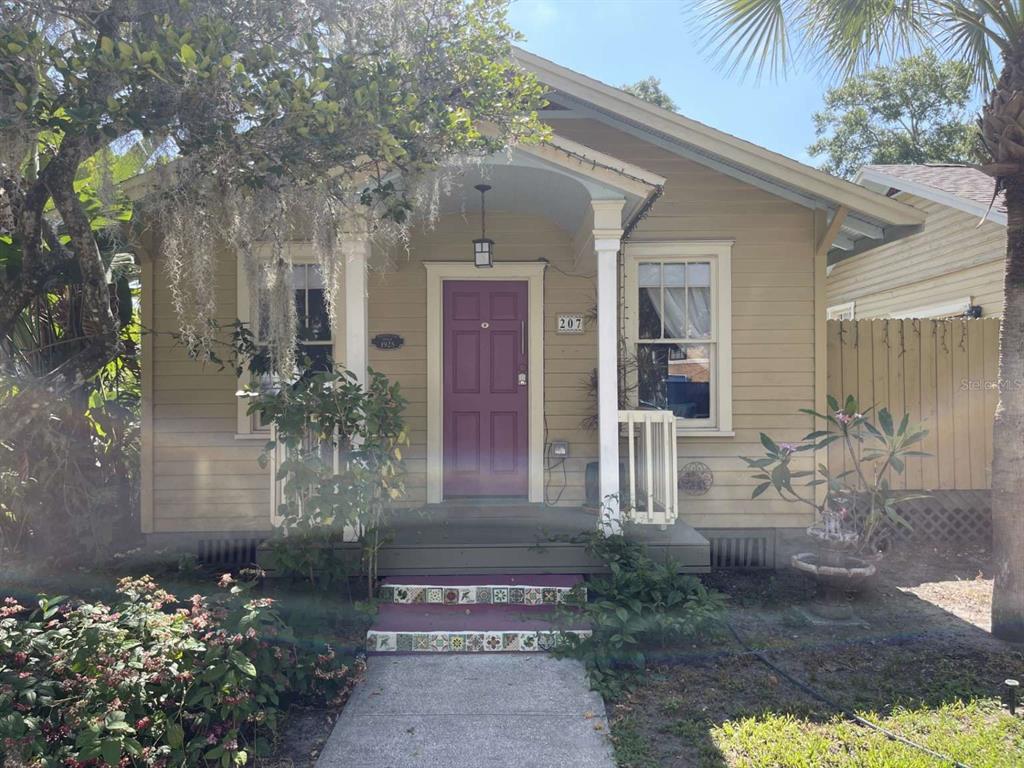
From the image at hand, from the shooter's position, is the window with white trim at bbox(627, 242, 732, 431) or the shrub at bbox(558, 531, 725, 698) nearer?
the shrub at bbox(558, 531, 725, 698)

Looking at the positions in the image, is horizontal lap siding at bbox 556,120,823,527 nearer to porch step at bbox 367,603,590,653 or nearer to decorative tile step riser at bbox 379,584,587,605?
decorative tile step riser at bbox 379,584,587,605

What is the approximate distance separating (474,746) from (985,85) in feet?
17.3

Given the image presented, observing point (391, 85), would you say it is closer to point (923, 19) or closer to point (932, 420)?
point (923, 19)

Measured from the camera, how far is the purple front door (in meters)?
6.38

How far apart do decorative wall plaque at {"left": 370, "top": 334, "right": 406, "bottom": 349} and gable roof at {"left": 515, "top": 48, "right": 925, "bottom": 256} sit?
2494mm

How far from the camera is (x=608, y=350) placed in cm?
485

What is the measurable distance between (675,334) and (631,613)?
2.90 meters

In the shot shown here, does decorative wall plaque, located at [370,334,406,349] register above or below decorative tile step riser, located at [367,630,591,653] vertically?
above

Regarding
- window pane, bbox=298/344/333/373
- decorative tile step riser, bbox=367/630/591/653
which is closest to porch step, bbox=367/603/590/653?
decorative tile step riser, bbox=367/630/591/653

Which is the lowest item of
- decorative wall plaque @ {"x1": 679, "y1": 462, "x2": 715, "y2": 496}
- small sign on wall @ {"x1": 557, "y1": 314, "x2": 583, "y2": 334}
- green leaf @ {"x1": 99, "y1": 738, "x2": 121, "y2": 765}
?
green leaf @ {"x1": 99, "y1": 738, "x2": 121, "y2": 765}

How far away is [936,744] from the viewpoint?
3.12 meters

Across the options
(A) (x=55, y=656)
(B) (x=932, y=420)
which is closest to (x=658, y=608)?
(A) (x=55, y=656)

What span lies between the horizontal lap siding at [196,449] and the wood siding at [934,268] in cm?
680

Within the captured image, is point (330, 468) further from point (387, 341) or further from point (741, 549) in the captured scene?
point (741, 549)
